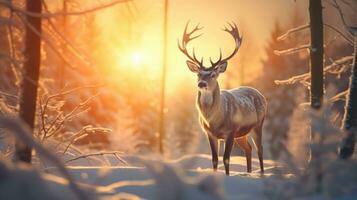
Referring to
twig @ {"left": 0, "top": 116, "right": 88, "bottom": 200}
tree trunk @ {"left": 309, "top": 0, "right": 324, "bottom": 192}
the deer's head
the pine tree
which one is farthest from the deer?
the pine tree

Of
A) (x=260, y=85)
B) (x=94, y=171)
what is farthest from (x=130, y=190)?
(x=260, y=85)

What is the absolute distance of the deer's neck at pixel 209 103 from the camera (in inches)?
428

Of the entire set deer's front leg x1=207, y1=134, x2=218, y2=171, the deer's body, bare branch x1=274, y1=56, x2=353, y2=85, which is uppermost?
bare branch x1=274, y1=56, x2=353, y2=85

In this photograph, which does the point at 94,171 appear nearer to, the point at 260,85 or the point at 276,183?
the point at 276,183

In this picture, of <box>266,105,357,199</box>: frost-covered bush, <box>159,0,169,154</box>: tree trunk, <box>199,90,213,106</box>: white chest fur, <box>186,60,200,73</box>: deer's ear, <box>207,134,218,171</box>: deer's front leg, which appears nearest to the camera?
<box>266,105,357,199</box>: frost-covered bush

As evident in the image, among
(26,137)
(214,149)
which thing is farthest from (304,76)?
(26,137)

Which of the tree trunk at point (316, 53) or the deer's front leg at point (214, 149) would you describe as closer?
the tree trunk at point (316, 53)

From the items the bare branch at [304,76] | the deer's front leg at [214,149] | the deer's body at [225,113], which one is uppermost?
the bare branch at [304,76]

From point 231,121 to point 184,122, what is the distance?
41662 mm

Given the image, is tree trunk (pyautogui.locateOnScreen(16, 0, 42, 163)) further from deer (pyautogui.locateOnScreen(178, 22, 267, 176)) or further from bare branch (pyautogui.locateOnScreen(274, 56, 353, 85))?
bare branch (pyautogui.locateOnScreen(274, 56, 353, 85))

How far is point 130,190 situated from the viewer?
5.11 metres

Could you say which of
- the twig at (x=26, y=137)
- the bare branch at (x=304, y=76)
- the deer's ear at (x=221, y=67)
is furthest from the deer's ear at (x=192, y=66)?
the twig at (x=26, y=137)

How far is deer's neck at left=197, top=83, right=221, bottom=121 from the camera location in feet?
35.7

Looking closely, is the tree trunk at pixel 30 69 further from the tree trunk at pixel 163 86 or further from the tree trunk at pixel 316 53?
the tree trunk at pixel 163 86
